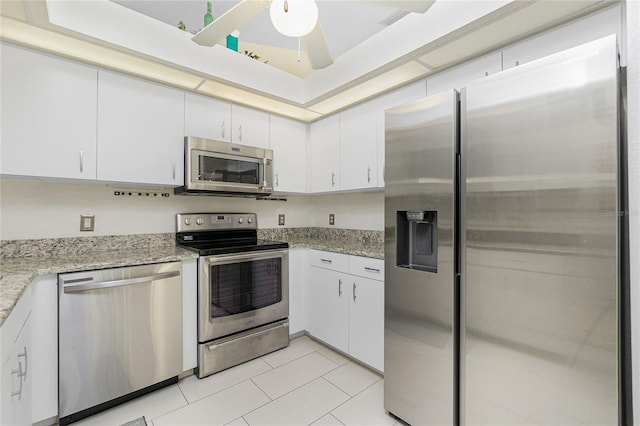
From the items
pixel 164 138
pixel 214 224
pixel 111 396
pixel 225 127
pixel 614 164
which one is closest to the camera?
pixel 614 164

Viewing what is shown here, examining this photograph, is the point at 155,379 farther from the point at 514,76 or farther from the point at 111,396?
the point at 514,76

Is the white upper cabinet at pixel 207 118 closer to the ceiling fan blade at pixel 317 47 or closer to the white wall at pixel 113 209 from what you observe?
the white wall at pixel 113 209

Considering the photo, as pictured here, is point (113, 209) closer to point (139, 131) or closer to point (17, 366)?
point (139, 131)

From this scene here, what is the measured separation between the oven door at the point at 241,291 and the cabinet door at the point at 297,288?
0.09 m

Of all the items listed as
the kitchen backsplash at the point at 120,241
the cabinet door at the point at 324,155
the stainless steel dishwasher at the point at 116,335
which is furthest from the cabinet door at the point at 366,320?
the stainless steel dishwasher at the point at 116,335

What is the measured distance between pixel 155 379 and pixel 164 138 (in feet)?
5.48

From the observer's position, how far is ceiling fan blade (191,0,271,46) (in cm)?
118

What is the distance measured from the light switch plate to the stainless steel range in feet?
1.90

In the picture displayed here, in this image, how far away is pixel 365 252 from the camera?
→ 2.23 metres

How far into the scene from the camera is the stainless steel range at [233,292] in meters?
2.12

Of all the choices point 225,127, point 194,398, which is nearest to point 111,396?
point 194,398

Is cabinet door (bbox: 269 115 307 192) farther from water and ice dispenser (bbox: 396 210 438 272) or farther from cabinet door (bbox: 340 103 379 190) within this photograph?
water and ice dispenser (bbox: 396 210 438 272)

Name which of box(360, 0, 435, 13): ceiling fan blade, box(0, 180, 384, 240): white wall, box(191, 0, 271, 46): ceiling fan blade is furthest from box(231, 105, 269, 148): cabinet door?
box(360, 0, 435, 13): ceiling fan blade

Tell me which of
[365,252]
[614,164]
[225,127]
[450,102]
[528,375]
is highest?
[225,127]
